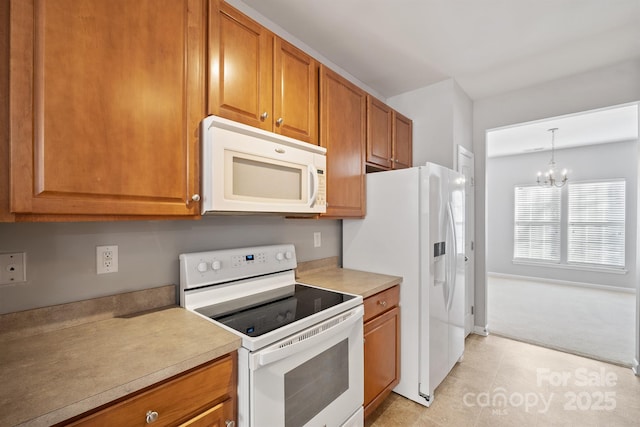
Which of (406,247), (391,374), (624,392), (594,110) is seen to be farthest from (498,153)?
(391,374)

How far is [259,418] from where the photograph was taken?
43.4 inches

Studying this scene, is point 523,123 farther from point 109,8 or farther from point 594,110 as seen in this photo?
point 109,8

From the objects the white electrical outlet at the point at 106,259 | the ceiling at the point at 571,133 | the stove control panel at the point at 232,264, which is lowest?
the stove control panel at the point at 232,264

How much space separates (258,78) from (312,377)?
1.48 m

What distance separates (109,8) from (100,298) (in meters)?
1.13

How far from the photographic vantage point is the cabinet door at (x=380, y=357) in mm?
1811

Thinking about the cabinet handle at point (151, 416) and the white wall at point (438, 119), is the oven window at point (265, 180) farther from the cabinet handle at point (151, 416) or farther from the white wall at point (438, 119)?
the white wall at point (438, 119)

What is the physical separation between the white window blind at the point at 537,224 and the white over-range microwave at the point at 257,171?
594 centimetres

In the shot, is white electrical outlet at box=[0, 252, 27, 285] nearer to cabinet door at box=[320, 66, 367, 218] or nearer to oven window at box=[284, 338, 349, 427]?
oven window at box=[284, 338, 349, 427]

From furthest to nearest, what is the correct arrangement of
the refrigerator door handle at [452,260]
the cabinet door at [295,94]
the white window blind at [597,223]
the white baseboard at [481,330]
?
the white window blind at [597,223] < the white baseboard at [481,330] < the refrigerator door handle at [452,260] < the cabinet door at [295,94]

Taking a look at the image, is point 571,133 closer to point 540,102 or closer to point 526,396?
Result: point 540,102

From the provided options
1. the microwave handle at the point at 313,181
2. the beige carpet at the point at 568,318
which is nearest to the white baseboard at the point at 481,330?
the beige carpet at the point at 568,318

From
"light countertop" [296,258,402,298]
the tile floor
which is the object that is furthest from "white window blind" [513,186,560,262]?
"light countertop" [296,258,402,298]

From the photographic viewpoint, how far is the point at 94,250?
1.26m
